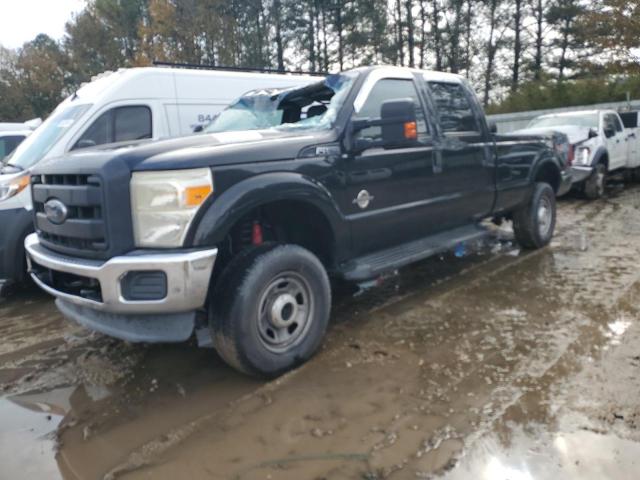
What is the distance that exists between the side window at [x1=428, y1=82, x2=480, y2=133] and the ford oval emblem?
3.17m

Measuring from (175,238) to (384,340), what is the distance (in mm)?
1779

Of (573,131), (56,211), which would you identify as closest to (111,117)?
(56,211)

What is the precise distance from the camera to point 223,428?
2.80 meters

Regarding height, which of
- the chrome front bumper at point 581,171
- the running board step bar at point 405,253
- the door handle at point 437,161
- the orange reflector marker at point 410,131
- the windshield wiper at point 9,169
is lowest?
the running board step bar at point 405,253

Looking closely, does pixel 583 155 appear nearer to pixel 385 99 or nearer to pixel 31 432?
pixel 385 99

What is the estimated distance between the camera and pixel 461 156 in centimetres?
476

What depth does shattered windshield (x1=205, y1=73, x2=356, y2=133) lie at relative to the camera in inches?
153

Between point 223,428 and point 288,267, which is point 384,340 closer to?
point 288,267

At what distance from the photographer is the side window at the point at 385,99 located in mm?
3910

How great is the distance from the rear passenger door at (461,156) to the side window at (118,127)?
3.56 m

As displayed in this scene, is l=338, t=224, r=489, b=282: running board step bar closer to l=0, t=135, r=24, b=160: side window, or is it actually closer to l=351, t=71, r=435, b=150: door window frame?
l=351, t=71, r=435, b=150: door window frame

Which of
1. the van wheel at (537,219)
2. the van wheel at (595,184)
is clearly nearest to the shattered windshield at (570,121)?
the van wheel at (595,184)

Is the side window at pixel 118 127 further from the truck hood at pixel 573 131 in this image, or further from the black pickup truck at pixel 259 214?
the truck hood at pixel 573 131

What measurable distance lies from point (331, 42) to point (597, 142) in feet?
78.7
